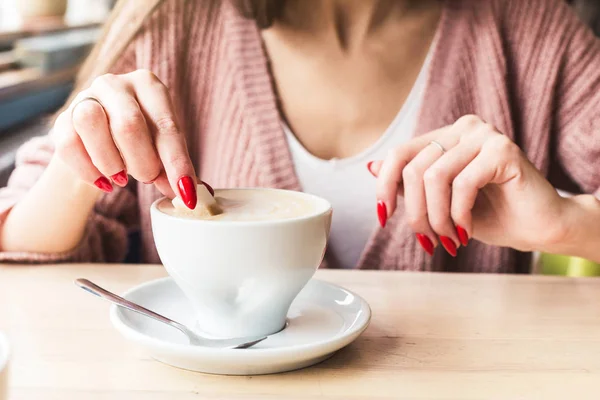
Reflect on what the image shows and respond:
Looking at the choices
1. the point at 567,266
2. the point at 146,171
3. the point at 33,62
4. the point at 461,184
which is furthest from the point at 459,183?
the point at 33,62

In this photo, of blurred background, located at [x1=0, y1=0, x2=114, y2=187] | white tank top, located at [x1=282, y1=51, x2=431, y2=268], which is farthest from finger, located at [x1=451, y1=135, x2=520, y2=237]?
blurred background, located at [x1=0, y1=0, x2=114, y2=187]

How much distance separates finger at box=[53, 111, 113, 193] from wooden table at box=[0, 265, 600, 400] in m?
0.12

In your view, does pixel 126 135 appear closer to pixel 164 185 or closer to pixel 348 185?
pixel 164 185

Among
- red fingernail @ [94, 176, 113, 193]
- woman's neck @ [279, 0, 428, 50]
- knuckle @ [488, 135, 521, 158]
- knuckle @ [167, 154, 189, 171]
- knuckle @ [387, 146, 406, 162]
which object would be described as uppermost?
woman's neck @ [279, 0, 428, 50]

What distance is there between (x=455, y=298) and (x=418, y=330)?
0.12 metres

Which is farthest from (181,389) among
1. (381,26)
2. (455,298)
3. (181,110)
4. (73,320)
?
(381,26)

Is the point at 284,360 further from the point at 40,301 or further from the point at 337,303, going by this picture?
the point at 40,301

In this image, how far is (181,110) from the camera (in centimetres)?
110

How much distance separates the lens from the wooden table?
0.46m

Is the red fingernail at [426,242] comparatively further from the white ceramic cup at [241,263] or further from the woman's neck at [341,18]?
the woman's neck at [341,18]

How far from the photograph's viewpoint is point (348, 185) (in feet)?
3.51

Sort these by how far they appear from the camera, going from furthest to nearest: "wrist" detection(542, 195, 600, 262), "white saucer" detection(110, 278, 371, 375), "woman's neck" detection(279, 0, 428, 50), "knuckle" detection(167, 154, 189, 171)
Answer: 1. "woman's neck" detection(279, 0, 428, 50)
2. "wrist" detection(542, 195, 600, 262)
3. "knuckle" detection(167, 154, 189, 171)
4. "white saucer" detection(110, 278, 371, 375)

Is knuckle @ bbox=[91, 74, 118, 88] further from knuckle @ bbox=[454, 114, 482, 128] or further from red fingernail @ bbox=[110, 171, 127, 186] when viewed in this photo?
knuckle @ bbox=[454, 114, 482, 128]

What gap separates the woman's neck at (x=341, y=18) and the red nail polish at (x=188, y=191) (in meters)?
0.64
